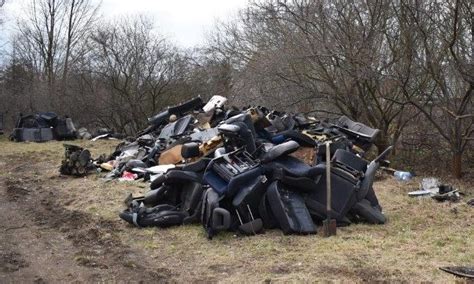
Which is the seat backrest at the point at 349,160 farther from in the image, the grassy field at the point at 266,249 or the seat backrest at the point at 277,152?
the seat backrest at the point at 277,152

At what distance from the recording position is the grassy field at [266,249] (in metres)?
4.71

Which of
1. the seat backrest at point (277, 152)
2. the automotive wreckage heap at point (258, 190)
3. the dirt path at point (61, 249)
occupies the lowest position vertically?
the dirt path at point (61, 249)

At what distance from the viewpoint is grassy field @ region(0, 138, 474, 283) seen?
4.71 meters

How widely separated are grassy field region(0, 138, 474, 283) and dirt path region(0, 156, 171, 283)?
0.04 ft

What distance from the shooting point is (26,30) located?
32.8 m

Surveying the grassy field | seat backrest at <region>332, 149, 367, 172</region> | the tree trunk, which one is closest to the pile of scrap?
the grassy field

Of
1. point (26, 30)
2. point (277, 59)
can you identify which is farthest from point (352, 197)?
point (26, 30)

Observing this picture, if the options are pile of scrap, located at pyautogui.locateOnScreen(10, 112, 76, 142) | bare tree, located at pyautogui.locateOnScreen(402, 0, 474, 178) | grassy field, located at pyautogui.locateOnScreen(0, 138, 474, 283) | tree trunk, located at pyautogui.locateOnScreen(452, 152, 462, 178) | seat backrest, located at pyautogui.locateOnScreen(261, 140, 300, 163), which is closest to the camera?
grassy field, located at pyautogui.locateOnScreen(0, 138, 474, 283)

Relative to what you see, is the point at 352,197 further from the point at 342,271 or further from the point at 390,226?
the point at 342,271

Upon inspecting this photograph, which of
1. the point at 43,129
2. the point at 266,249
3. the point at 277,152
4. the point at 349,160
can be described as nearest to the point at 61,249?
the point at 266,249

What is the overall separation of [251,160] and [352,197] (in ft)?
4.23

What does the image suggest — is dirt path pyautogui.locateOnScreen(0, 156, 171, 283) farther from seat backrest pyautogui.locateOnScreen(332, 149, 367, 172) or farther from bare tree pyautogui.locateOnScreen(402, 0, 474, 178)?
bare tree pyautogui.locateOnScreen(402, 0, 474, 178)

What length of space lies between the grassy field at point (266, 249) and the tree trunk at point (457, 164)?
3.13m

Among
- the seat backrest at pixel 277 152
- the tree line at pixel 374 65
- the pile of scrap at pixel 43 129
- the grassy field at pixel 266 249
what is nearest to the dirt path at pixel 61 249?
the grassy field at pixel 266 249
